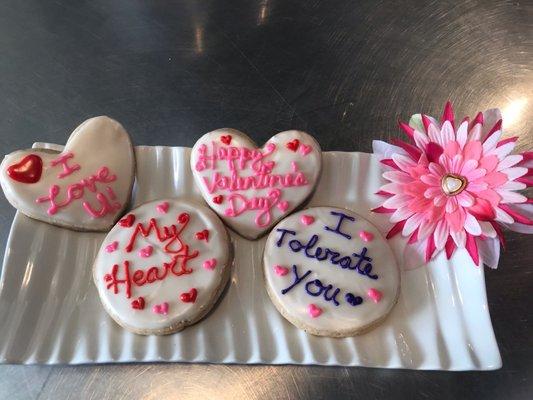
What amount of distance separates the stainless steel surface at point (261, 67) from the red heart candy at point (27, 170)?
195mm

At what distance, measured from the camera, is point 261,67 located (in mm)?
1431

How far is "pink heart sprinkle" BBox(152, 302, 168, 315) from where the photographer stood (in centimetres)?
96

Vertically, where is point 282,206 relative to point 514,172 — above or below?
below

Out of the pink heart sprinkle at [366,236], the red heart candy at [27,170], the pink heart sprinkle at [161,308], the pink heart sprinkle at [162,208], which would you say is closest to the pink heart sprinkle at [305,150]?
the pink heart sprinkle at [366,236]

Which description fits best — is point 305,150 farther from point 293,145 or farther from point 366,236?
point 366,236

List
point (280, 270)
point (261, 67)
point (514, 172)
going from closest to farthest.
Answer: point (514, 172) → point (280, 270) → point (261, 67)

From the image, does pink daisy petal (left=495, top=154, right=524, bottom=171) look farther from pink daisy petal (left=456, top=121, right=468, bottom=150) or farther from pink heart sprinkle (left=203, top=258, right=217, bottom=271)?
pink heart sprinkle (left=203, top=258, right=217, bottom=271)

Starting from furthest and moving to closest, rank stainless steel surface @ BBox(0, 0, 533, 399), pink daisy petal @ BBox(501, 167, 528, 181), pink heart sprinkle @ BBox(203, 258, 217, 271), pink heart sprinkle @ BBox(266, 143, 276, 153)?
stainless steel surface @ BBox(0, 0, 533, 399), pink heart sprinkle @ BBox(266, 143, 276, 153), pink heart sprinkle @ BBox(203, 258, 217, 271), pink daisy petal @ BBox(501, 167, 528, 181)

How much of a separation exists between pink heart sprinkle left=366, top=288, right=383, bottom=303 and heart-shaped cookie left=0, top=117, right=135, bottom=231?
56 centimetres

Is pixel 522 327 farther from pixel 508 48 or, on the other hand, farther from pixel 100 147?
pixel 100 147

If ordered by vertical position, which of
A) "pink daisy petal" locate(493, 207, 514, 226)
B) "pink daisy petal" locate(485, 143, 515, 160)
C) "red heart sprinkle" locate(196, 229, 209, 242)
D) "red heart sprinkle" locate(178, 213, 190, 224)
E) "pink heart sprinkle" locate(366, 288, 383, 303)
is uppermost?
"pink daisy petal" locate(485, 143, 515, 160)

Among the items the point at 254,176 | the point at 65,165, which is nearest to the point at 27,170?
the point at 65,165

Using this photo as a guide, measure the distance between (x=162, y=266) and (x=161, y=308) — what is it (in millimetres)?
87

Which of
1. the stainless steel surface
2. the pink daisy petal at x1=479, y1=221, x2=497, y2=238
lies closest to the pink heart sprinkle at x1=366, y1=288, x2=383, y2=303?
the pink daisy petal at x1=479, y1=221, x2=497, y2=238
